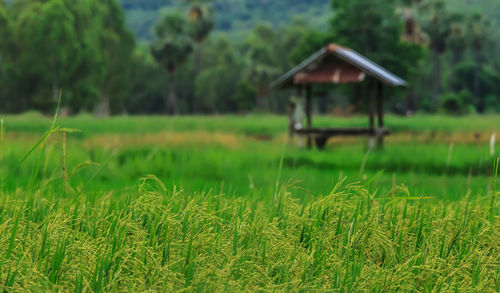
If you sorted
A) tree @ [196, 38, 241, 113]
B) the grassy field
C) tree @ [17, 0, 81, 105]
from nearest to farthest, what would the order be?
the grassy field, tree @ [17, 0, 81, 105], tree @ [196, 38, 241, 113]

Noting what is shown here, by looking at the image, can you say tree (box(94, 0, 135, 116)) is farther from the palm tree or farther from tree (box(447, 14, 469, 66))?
the palm tree

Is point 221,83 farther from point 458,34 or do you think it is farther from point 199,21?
point 458,34

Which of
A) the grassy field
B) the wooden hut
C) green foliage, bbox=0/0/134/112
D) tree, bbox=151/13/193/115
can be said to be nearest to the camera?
the grassy field

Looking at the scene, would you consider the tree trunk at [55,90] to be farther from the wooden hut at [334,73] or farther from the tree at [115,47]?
the wooden hut at [334,73]

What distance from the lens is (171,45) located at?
224 feet

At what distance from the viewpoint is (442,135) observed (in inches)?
926

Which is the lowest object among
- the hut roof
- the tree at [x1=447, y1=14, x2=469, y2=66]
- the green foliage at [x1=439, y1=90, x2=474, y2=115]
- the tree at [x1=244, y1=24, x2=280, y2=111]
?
the green foliage at [x1=439, y1=90, x2=474, y2=115]

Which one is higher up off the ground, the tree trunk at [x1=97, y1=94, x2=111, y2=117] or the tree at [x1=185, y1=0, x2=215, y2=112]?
the tree at [x1=185, y1=0, x2=215, y2=112]

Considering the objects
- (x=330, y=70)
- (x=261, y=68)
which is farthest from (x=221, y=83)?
(x=330, y=70)

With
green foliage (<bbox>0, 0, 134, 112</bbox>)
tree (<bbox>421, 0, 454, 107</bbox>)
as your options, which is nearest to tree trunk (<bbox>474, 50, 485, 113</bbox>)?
tree (<bbox>421, 0, 454, 107</bbox>)

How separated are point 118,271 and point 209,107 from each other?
77.9 metres

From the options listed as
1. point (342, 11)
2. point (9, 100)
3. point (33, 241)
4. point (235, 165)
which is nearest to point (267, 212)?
point (33, 241)

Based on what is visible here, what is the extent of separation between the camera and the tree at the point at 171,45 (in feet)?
225

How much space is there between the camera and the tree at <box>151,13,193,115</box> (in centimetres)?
6850
